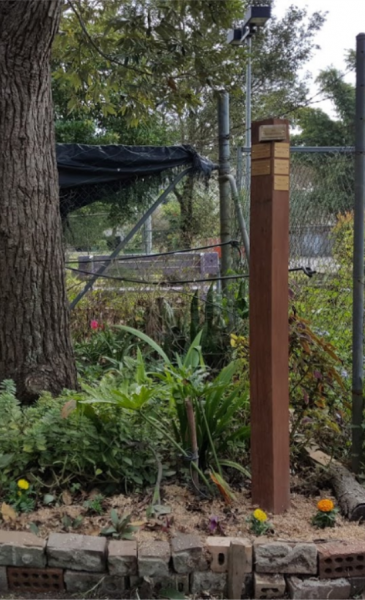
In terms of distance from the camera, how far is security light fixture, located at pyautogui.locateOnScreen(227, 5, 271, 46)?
266 inches

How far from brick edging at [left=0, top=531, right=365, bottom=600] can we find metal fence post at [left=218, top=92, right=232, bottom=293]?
321cm

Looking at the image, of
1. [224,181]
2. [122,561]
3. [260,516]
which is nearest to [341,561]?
[260,516]

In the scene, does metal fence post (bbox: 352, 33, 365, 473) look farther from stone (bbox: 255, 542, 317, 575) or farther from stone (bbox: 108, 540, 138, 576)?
stone (bbox: 108, 540, 138, 576)

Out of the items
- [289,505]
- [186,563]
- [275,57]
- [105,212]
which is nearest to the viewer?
[186,563]

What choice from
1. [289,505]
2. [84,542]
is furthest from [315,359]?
[84,542]

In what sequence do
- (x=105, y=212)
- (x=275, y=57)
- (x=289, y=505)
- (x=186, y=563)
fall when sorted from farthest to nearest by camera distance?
(x=275, y=57)
(x=105, y=212)
(x=289, y=505)
(x=186, y=563)

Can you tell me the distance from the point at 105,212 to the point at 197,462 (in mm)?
3832

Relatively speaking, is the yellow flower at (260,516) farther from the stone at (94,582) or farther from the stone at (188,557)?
the stone at (94,582)

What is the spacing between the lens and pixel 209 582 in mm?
2258

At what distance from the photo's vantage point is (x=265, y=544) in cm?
226

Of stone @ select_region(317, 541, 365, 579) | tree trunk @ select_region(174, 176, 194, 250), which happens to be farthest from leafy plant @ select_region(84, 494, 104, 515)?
tree trunk @ select_region(174, 176, 194, 250)

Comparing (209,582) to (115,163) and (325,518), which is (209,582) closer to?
(325,518)

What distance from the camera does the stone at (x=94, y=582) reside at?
2.27 metres

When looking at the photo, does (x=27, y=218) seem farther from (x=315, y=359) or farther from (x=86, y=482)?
(x=315, y=359)
